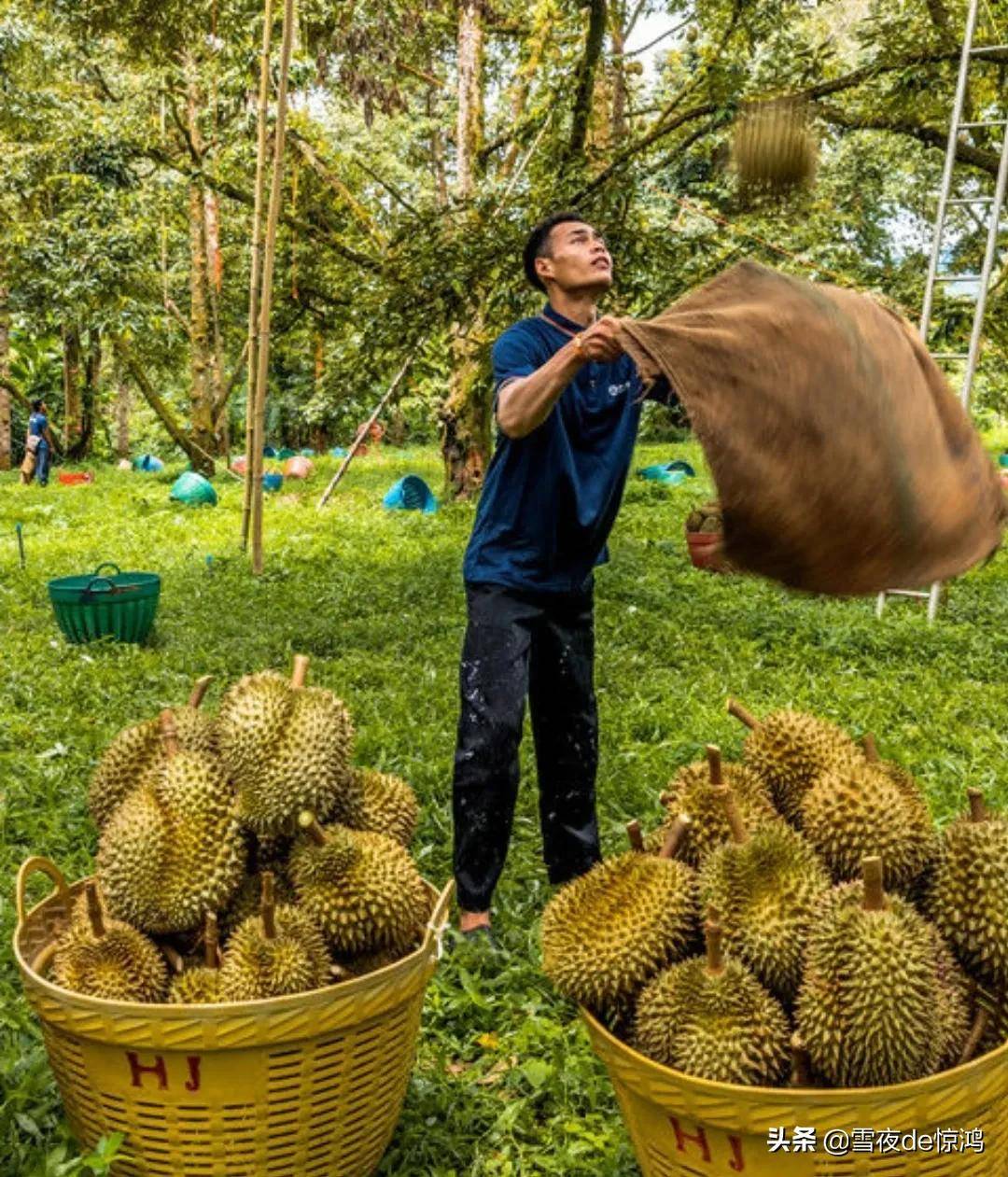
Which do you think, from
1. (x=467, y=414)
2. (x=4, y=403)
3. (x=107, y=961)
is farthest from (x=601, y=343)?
(x=4, y=403)

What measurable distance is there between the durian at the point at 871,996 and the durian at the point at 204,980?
992 mm

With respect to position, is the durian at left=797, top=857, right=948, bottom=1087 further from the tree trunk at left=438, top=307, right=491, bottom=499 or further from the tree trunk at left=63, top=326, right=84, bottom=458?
the tree trunk at left=63, top=326, right=84, bottom=458

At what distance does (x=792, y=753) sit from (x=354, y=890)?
0.90m

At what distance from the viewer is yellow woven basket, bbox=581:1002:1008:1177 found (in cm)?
166

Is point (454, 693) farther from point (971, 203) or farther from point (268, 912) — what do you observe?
point (971, 203)

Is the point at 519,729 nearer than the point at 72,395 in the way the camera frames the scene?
Yes

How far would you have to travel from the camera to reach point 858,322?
6.28 feet

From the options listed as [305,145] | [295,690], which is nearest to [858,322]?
[295,690]

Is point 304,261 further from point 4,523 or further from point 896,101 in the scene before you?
point 896,101

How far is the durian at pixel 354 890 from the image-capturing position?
210cm

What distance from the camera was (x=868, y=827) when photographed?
1988 mm

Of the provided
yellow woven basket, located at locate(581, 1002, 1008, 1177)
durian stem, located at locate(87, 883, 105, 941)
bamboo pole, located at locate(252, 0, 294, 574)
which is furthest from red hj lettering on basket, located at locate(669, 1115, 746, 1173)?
bamboo pole, located at locate(252, 0, 294, 574)

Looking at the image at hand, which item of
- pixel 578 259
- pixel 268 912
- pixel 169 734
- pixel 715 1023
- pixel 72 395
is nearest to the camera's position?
pixel 715 1023

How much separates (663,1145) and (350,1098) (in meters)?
0.59
